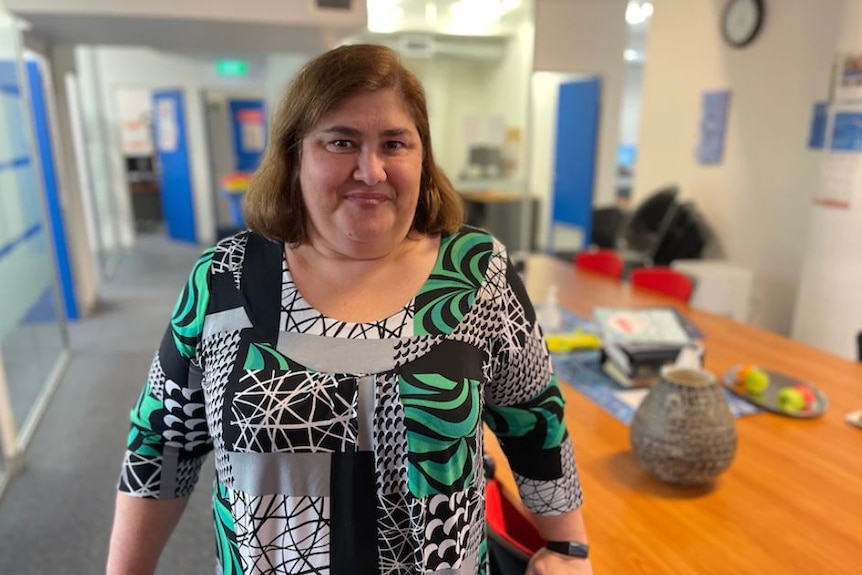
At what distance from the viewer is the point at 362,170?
2.72 ft

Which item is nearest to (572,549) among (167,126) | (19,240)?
(19,240)

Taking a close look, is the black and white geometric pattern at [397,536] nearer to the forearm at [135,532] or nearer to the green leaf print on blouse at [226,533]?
the green leaf print on blouse at [226,533]

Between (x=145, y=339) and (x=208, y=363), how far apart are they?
372cm

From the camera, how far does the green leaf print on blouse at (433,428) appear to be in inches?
31.9

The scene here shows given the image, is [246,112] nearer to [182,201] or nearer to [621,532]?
[182,201]

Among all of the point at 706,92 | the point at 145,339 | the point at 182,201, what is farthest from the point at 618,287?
the point at 182,201

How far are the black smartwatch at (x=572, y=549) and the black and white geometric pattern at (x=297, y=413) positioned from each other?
396 millimetres

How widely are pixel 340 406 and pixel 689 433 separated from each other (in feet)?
2.48

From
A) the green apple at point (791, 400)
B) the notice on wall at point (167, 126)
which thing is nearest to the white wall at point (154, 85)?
the notice on wall at point (167, 126)

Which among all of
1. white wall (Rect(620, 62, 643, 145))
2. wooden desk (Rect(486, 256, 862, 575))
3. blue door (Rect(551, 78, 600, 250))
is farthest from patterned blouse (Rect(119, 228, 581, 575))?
white wall (Rect(620, 62, 643, 145))

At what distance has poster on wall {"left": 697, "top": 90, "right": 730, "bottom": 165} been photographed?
14.4ft

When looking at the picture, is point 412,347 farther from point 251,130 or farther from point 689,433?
point 251,130

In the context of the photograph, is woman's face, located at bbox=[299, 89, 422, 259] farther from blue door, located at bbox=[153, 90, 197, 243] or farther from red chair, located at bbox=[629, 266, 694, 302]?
blue door, located at bbox=[153, 90, 197, 243]

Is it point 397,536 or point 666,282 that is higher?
point 397,536
